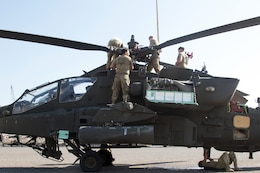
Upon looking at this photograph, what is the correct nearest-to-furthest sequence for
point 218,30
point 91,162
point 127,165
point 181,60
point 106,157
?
point 218,30 → point 91,162 → point 181,60 → point 106,157 → point 127,165

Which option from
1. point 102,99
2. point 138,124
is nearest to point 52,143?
Result: point 102,99

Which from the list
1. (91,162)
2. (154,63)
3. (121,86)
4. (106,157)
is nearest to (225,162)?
(154,63)

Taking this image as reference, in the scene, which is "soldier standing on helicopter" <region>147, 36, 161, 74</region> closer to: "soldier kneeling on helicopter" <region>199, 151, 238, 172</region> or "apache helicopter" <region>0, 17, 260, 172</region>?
"apache helicopter" <region>0, 17, 260, 172</region>

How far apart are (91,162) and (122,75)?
2401mm

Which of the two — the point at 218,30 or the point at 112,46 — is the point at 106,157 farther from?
the point at 218,30

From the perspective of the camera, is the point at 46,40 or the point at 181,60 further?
the point at 181,60

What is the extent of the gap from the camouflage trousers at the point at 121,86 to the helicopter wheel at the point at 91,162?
59.4 inches

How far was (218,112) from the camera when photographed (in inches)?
425

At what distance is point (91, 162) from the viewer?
33.6 feet

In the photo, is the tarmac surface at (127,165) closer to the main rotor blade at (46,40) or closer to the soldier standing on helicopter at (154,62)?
the soldier standing on helicopter at (154,62)

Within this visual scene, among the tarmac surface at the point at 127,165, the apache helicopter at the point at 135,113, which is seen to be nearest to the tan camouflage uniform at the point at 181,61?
the apache helicopter at the point at 135,113

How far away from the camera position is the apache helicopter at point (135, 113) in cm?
999

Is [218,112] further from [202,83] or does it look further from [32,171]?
[32,171]

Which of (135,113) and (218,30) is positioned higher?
(218,30)
